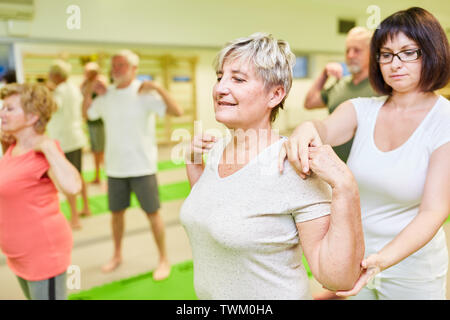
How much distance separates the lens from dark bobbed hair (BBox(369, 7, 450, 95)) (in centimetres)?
100

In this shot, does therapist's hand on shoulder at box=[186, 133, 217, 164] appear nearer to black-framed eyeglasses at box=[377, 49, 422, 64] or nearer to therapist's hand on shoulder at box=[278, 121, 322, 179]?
therapist's hand on shoulder at box=[278, 121, 322, 179]

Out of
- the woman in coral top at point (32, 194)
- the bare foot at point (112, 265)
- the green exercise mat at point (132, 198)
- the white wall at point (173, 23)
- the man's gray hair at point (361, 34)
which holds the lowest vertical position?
the green exercise mat at point (132, 198)

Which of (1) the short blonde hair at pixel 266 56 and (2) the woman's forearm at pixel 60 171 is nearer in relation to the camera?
(1) the short blonde hair at pixel 266 56

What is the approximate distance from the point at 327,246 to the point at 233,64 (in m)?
0.48

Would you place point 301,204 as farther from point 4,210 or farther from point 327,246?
point 4,210

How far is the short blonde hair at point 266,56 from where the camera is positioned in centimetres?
87

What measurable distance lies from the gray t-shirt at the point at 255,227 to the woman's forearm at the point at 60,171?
0.80 meters

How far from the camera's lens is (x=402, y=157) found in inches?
41.6

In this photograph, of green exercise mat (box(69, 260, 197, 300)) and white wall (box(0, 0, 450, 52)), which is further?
white wall (box(0, 0, 450, 52))

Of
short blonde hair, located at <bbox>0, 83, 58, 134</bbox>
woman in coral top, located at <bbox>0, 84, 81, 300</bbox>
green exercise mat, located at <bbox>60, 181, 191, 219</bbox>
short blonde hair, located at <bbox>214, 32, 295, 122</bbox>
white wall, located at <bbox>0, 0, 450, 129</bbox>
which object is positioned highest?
white wall, located at <bbox>0, 0, 450, 129</bbox>

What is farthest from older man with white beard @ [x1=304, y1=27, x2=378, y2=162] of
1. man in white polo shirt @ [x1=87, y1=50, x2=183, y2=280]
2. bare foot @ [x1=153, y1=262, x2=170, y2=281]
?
bare foot @ [x1=153, y1=262, x2=170, y2=281]

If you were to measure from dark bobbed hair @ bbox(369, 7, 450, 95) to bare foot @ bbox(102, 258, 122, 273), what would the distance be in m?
2.39

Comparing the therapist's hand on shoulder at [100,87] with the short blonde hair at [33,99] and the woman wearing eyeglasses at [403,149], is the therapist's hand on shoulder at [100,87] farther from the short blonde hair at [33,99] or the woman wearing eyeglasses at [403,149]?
the woman wearing eyeglasses at [403,149]

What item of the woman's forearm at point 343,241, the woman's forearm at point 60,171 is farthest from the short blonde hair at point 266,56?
the woman's forearm at point 60,171
